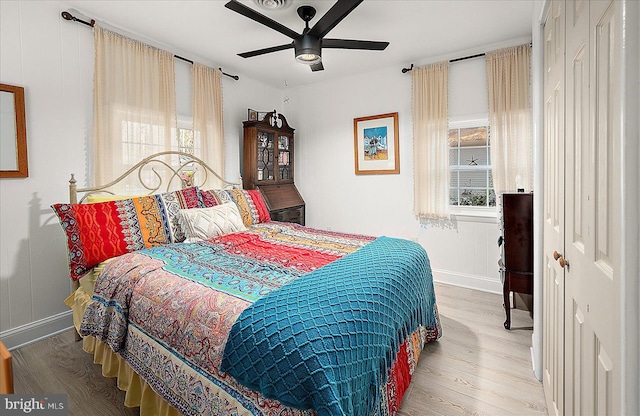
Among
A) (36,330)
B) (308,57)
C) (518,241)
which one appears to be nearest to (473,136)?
(518,241)

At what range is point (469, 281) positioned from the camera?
378 cm

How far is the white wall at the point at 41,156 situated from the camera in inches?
96.7

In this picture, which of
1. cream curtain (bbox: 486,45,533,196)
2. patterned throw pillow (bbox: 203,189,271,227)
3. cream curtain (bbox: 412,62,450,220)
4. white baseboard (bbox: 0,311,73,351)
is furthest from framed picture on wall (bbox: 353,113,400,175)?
white baseboard (bbox: 0,311,73,351)

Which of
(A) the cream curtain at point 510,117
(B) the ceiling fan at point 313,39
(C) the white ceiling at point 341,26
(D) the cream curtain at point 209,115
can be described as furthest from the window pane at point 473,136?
(D) the cream curtain at point 209,115

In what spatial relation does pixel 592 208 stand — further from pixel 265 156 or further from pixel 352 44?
pixel 265 156

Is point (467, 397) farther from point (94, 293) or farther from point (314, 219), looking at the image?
point (314, 219)

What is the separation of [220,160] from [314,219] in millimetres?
1708

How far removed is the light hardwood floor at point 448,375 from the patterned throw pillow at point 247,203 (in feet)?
5.26

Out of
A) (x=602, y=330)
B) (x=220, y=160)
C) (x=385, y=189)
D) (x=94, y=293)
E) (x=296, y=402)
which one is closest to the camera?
(x=602, y=330)

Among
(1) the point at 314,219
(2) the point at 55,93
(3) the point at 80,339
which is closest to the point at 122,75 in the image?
(2) the point at 55,93

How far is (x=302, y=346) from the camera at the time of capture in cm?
113

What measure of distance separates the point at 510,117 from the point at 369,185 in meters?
1.80

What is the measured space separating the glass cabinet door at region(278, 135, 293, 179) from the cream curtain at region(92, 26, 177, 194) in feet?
5.15
